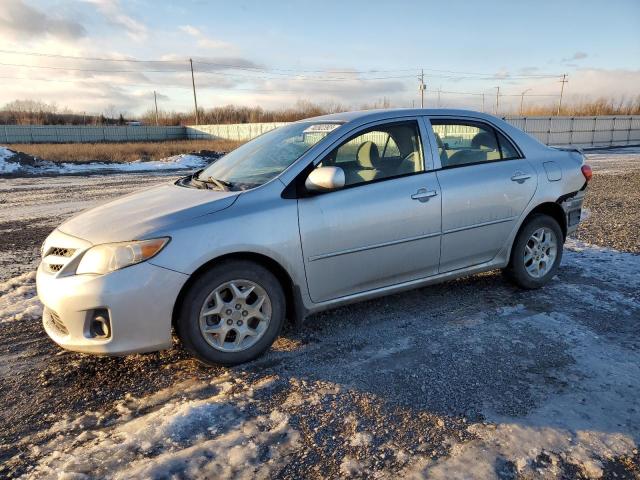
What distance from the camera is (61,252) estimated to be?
317cm

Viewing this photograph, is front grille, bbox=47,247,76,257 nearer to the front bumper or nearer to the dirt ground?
the front bumper

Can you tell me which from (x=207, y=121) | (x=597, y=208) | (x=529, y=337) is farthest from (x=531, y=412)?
(x=207, y=121)

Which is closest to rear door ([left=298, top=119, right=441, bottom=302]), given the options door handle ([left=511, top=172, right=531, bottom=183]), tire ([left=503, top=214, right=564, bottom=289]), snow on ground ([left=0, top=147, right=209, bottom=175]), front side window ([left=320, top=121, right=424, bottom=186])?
front side window ([left=320, top=121, right=424, bottom=186])

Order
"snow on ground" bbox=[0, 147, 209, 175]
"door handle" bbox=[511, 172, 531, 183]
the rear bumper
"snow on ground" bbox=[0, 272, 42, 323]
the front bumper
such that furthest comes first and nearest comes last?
"snow on ground" bbox=[0, 147, 209, 175] < the rear bumper < "door handle" bbox=[511, 172, 531, 183] < "snow on ground" bbox=[0, 272, 42, 323] < the front bumper

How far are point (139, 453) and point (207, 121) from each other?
240ft

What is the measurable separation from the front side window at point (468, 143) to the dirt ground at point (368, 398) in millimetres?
1310

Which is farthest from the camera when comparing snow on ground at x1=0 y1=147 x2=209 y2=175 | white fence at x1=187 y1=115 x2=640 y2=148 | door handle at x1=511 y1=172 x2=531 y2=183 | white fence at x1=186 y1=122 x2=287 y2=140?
white fence at x1=186 y1=122 x2=287 y2=140

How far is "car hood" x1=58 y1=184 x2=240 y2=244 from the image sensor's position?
3037mm

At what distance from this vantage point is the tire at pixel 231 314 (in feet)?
10.1

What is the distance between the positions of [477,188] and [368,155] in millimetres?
1015

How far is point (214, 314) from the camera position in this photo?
10.4 ft

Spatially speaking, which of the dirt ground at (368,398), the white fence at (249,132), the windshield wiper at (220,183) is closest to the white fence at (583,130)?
the white fence at (249,132)

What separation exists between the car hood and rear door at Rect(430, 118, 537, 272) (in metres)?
1.83

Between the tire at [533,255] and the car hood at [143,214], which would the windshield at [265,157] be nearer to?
the car hood at [143,214]
